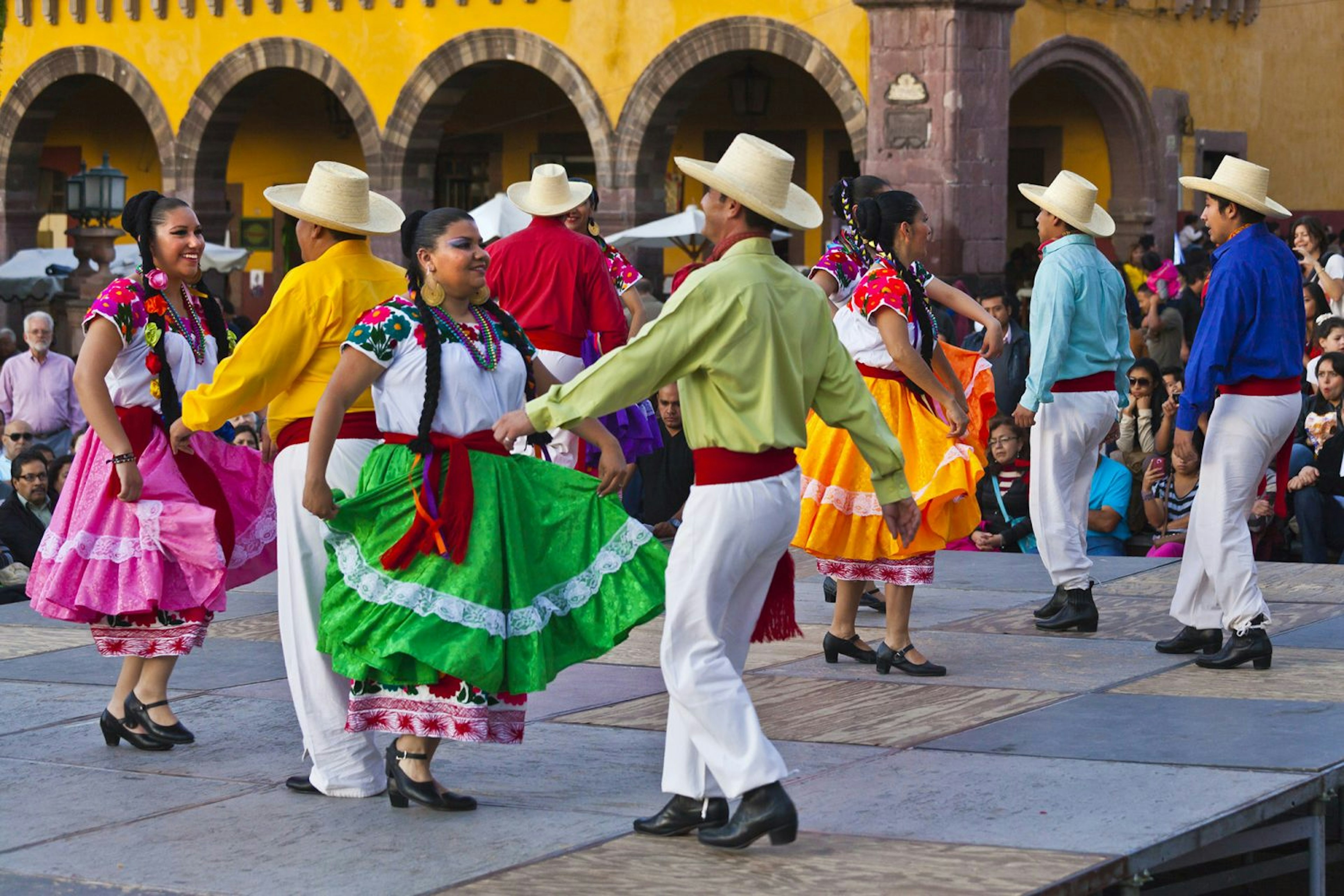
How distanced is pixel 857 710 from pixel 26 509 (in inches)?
265

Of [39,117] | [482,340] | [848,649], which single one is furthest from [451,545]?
[39,117]

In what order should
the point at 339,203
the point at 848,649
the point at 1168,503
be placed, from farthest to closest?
the point at 1168,503 → the point at 848,649 → the point at 339,203

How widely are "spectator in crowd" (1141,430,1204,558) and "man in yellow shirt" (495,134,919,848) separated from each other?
647 centimetres

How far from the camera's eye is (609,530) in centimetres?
622

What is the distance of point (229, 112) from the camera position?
29.1m

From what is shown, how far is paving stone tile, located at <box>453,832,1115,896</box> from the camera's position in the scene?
5.42 m

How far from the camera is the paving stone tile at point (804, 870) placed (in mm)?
5422

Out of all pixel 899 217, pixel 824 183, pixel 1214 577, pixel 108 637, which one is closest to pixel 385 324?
pixel 108 637

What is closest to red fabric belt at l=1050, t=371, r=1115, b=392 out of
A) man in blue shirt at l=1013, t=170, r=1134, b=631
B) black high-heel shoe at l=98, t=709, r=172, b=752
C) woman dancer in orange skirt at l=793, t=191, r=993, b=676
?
man in blue shirt at l=1013, t=170, r=1134, b=631

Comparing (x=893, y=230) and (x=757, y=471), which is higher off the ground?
(x=893, y=230)

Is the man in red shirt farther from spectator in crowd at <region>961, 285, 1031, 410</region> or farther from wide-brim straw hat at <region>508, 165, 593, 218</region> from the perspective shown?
spectator in crowd at <region>961, 285, 1031, 410</region>

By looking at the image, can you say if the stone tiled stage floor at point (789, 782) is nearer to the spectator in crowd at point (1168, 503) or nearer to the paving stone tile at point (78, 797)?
the paving stone tile at point (78, 797)

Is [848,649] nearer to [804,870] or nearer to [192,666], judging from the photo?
[192,666]

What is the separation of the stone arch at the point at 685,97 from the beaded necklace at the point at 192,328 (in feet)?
52.8
